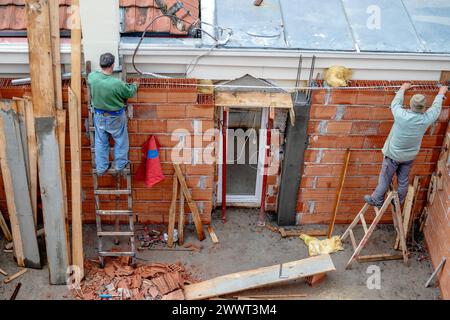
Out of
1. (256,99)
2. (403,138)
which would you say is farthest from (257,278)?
(403,138)

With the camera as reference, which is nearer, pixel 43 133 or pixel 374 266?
pixel 43 133

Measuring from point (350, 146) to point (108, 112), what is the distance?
11.0ft

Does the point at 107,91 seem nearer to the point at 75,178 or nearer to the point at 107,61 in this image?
the point at 107,61

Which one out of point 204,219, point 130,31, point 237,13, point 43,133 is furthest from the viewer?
point 204,219

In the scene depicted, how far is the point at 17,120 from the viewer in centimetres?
645

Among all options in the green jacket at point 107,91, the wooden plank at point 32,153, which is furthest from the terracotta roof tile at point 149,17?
the wooden plank at point 32,153

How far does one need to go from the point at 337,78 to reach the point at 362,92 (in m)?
0.41

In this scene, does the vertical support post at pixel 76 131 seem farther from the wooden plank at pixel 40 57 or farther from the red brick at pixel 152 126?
the red brick at pixel 152 126

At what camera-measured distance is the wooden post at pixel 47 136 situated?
5.96m

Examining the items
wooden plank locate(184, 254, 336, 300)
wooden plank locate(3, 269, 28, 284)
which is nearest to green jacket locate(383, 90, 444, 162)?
wooden plank locate(184, 254, 336, 300)

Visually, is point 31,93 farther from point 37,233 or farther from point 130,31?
point 37,233

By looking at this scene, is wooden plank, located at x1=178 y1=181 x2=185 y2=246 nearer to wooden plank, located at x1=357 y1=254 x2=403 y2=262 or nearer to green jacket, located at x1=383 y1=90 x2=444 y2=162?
wooden plank, located at x1=357 y1=254 x2=403 y2=262
